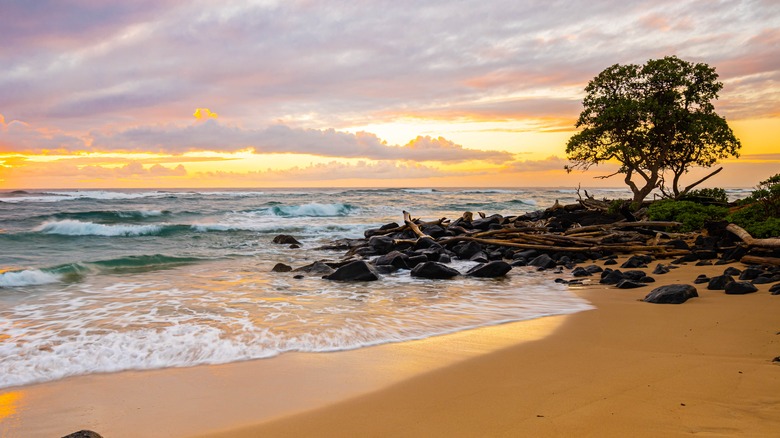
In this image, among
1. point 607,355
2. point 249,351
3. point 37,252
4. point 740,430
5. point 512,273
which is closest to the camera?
point 740,430

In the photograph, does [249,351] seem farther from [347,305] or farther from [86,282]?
Result: [86,282]

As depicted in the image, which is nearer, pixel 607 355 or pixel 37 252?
pixel 607 355

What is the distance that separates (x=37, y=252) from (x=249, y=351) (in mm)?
15822

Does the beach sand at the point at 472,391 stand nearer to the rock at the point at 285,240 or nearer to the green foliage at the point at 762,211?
the green foliage at the point at 762,211

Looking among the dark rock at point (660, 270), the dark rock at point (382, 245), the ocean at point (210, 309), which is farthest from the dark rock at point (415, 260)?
the dark rock at point (660, 270)

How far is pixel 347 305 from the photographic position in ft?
27.7

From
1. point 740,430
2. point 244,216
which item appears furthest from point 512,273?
point 244,216

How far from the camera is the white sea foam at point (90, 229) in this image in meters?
25.1

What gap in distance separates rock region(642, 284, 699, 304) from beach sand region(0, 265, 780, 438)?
93 centimetres

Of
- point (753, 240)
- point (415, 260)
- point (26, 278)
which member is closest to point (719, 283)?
point (753, 240)

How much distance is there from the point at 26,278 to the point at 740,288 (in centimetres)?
1406

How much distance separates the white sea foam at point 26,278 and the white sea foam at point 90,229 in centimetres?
1393

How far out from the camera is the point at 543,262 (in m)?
12.6

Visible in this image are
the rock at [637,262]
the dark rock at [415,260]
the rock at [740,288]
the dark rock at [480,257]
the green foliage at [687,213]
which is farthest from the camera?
the green foliage at [687,213]
